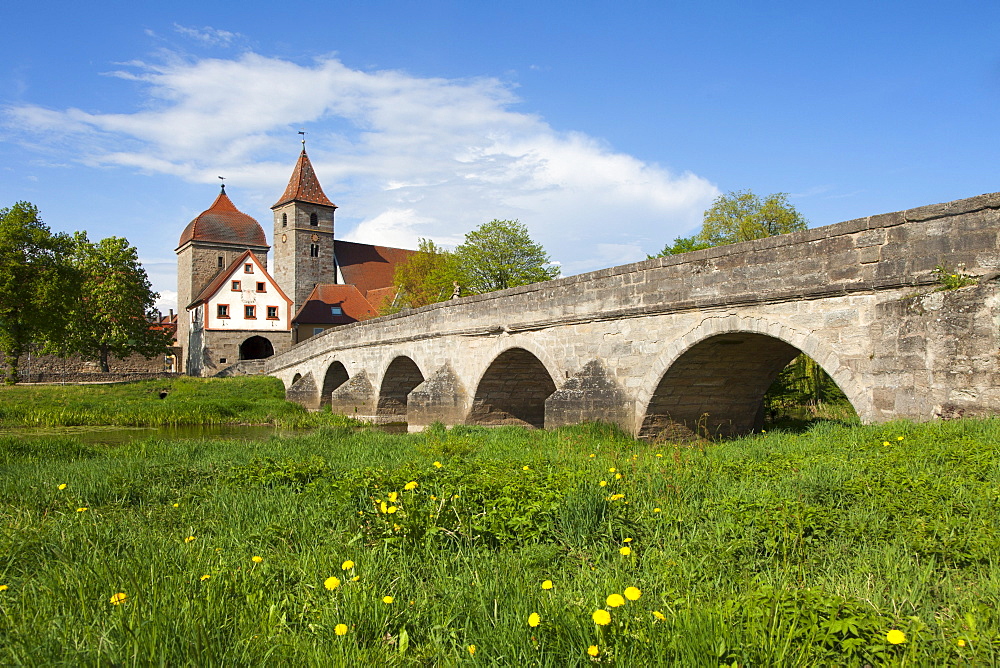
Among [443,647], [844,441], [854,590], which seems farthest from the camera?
[844,441]

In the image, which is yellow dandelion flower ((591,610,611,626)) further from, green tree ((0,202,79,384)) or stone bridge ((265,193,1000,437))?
green tree ((0,202,79,384))

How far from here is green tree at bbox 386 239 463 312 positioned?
1516 inches

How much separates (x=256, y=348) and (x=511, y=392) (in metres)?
32.6

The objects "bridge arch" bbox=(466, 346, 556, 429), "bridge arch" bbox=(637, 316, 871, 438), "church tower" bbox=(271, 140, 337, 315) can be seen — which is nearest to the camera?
"bridge arch" bbox=(637, 316, 871, 438)

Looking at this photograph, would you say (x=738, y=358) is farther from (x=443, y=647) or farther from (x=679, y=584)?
(x=443, y=647)

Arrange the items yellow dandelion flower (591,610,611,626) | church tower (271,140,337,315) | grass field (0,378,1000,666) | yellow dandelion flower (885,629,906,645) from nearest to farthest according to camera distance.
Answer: yellow dandelion flower (885,629,906,645)
yellow dandelion flower (591,610,611,626)
grass field (0,378,1000,666)
church tower (271,140,337,315)

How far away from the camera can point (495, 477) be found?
190 inches

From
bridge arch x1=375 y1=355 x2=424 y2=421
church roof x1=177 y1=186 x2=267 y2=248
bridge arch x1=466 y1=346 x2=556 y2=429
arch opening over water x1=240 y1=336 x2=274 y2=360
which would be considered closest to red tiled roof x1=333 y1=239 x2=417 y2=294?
church roof x1=177 y1=186 x2=267 y2=248

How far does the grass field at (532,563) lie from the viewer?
2.33 m

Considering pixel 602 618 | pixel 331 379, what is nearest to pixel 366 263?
pixel 331 379

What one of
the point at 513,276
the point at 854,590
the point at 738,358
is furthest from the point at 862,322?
the point at 513,276

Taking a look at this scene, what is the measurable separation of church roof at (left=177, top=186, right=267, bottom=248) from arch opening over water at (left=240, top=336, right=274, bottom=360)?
10.7 meters

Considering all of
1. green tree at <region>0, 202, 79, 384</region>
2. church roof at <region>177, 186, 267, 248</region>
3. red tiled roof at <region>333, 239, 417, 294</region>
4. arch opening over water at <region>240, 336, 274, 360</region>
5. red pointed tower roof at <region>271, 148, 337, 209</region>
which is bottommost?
arch opening over water at <region>240, 336, 274, 360</region>

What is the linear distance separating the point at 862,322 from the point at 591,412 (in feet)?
13.9
